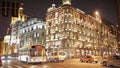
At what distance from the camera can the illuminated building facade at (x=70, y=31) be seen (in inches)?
2527

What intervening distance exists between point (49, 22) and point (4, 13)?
61.7 m

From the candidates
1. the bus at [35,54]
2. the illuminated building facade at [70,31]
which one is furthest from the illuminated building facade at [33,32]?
the bus at [35,54]

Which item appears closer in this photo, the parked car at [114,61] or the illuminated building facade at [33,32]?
the parked car at [114,61]

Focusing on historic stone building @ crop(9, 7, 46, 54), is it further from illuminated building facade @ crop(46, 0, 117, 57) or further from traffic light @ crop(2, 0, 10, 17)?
traffic light @ crop(2, 0, 10, 17)

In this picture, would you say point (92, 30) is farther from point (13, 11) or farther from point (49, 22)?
point (13, 11)

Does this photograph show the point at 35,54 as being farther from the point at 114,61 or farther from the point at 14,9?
the point at 14,9

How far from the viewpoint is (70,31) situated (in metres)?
64.6

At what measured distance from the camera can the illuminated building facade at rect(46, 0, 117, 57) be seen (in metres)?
64.2

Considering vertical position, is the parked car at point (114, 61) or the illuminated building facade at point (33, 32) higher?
the illuminated building facade at point (33, 32)

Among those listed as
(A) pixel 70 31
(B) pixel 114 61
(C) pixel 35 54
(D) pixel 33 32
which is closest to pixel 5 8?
(B) pixel 114 61

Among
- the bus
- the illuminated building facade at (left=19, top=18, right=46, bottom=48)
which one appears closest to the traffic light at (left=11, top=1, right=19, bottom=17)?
the bus

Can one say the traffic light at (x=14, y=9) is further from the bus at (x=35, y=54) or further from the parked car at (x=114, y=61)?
the bus at (x=35, y=54)

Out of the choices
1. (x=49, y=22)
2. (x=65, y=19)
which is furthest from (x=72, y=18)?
(x=49, y=22)

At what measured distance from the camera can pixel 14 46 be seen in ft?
342
